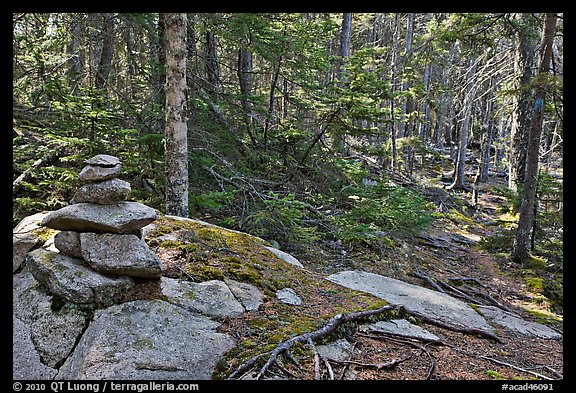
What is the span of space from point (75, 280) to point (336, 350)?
8.10 ft

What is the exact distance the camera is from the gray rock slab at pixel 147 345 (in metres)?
2.72

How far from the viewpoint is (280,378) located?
9.29ft

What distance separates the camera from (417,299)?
18.3ft

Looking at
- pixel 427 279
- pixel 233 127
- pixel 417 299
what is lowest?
pixel 427 279

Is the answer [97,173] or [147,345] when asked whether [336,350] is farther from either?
[97,173]

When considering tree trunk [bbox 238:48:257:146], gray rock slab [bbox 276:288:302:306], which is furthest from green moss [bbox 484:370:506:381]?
tree trunk [bbox 238:48:257:146]

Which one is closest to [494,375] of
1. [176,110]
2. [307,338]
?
[307,338]

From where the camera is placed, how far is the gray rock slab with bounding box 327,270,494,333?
16.7 feet

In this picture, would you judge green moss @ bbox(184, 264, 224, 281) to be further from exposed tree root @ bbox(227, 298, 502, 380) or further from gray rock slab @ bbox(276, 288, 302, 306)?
exposed tree root @ bbox(227, 298, 502, 380)

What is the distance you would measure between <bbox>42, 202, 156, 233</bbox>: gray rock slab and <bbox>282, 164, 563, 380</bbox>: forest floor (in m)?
2.35

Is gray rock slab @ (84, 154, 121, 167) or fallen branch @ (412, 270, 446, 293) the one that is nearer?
gray rock slab @ (84, 154, 121, 167)

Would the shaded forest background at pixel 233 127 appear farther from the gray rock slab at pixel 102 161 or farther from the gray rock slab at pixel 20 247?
the gray rock slab at pixel 102 161

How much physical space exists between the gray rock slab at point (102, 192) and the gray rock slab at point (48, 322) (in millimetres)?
943

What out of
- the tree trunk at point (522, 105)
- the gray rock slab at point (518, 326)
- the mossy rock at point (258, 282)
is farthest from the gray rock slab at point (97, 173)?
the tree trunk at point (522, 105)
